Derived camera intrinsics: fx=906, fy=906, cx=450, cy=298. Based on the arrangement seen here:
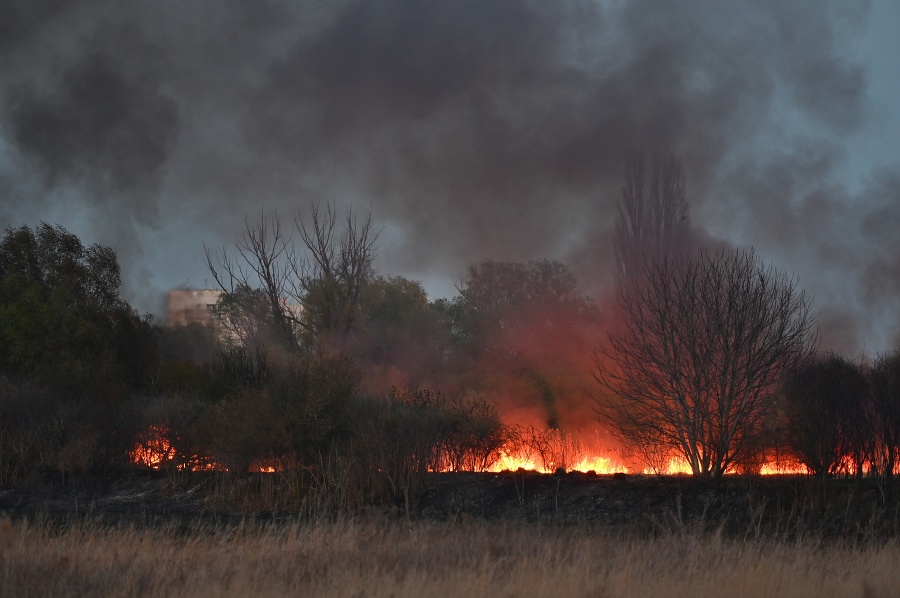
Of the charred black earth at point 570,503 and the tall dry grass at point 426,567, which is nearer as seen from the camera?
the tall dry grass at point 426,567

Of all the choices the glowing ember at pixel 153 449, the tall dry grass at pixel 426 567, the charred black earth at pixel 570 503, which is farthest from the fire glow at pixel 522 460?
the tall dry grass at pixel 426 567

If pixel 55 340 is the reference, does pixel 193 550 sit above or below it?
below

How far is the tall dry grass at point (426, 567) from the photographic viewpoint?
32.1 ft

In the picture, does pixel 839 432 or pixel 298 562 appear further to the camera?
pixel 839 432

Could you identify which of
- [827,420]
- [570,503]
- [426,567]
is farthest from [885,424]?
[426,567]

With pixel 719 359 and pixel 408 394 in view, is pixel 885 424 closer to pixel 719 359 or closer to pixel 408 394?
pixel 719 359

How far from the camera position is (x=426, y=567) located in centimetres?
1147

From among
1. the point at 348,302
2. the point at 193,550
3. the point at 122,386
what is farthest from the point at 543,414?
the point at 193,550

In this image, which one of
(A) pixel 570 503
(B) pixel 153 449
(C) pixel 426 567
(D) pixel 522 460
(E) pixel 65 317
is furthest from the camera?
(E) pixel 65 317

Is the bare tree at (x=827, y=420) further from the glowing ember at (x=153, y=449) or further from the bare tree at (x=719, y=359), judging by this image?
the glowing ember at (x=153, y=449)

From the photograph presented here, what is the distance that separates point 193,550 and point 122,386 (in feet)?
75.6

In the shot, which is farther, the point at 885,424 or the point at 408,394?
the point at 408,394

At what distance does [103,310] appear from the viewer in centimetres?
4275

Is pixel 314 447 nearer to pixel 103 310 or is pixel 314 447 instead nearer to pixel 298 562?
pixel 298 562
